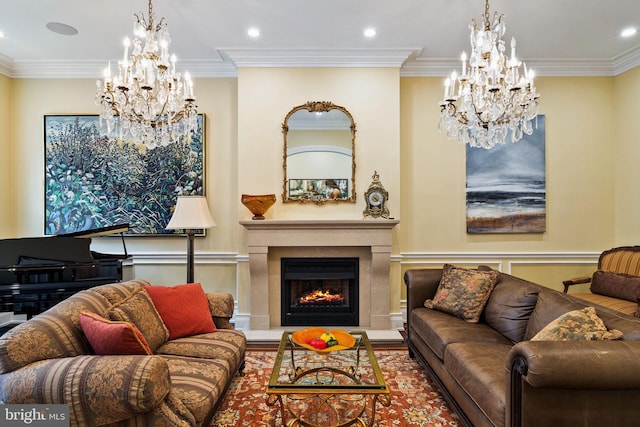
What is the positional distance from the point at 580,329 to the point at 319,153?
2972 millimetres

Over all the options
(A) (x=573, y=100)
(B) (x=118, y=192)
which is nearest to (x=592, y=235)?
(A) (x=573, y=100)

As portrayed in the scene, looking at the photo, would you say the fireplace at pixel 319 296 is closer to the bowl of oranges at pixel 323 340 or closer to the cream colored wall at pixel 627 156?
the bowl of oranges at pixel 323 340

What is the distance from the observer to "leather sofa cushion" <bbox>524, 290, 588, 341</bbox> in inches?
80.7

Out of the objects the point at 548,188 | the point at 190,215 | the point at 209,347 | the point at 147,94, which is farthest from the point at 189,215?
the point at 548,188

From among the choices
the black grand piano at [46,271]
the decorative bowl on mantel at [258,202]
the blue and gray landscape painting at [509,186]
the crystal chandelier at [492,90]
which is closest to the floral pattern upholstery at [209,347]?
the black grand piano at [46,271]

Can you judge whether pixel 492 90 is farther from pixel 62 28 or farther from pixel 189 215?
pixel 62 28

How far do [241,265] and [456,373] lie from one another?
8.80ft

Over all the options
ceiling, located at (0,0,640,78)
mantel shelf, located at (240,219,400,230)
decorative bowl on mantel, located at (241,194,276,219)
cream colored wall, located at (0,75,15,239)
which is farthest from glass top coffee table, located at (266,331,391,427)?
cream colored wall, located at (0,75,15,239)

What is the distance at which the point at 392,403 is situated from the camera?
2.44 meters

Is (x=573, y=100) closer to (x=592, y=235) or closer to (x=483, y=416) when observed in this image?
(x=592, y=235)

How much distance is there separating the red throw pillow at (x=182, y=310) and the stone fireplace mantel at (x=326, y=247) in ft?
4.29

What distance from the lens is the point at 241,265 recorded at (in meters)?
4.08

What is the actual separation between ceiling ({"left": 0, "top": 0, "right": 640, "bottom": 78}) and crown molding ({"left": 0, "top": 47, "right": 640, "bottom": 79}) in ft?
0.04

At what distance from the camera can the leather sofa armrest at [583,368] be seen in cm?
142
